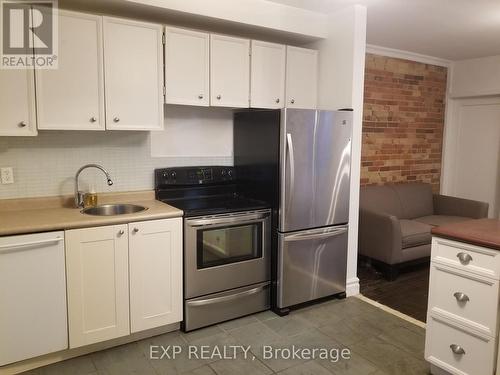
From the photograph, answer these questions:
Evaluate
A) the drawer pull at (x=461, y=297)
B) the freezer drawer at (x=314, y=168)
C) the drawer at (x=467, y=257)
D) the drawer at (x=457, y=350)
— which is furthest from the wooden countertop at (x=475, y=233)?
the freezer drawer at (x=314, y=168)

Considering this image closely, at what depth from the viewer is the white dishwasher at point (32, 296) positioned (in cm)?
216

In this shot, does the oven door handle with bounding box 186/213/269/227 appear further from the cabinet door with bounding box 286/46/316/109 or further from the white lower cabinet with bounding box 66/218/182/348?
the cabinet door with bounding box 286/46/316/109

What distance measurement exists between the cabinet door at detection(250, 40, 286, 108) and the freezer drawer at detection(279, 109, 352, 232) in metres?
0.44

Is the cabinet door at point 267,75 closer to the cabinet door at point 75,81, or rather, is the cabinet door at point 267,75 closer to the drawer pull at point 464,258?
the cabinet door at point 75,81

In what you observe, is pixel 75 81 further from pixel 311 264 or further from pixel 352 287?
pixel 352 287

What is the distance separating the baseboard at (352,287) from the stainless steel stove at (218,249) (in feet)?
2.54

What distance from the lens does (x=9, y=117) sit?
232 centimetres

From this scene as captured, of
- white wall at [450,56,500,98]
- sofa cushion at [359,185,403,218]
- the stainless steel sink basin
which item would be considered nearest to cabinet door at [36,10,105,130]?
the stainless steel sink basin

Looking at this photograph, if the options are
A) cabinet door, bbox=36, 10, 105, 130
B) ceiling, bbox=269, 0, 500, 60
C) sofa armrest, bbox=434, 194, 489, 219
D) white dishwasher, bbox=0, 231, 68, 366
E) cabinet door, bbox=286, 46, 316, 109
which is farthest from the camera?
sofa armrest, bbox=434, 194, 489, 219

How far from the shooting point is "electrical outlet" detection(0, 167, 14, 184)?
2604 millimetres

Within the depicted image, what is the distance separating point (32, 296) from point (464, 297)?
2374 mm

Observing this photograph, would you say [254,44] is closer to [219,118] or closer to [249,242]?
[219,118]

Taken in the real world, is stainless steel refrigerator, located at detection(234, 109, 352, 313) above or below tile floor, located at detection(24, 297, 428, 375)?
above

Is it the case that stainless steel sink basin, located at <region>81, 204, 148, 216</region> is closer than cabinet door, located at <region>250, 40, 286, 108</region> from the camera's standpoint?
Yes
